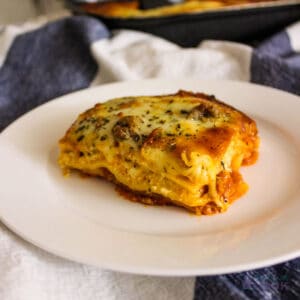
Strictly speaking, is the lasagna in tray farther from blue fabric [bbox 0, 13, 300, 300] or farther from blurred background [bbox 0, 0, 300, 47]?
blurred background [bbox 0, 0, 300, 47]

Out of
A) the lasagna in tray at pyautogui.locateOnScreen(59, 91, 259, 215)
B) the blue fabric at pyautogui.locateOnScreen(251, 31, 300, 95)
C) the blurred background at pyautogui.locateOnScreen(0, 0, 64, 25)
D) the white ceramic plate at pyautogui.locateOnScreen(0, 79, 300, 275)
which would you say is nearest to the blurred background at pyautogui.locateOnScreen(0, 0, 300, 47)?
the blue fabric at pyautogui.locateOnScreen(251, 31, 300, 95)

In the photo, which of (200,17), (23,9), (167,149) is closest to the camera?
(167,149)

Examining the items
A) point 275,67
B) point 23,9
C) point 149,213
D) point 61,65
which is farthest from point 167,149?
point 23,9

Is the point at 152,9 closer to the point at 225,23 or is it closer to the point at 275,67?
the point at 225,23

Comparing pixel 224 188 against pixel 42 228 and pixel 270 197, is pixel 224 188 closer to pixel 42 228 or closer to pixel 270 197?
pixel 270 197

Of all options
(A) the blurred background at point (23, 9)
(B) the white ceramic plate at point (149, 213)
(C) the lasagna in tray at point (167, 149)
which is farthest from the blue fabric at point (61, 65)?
(A) the blurred background at point (23, 9)

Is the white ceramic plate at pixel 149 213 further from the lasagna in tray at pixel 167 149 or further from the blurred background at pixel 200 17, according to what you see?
the blurred background at pixel 200 17
